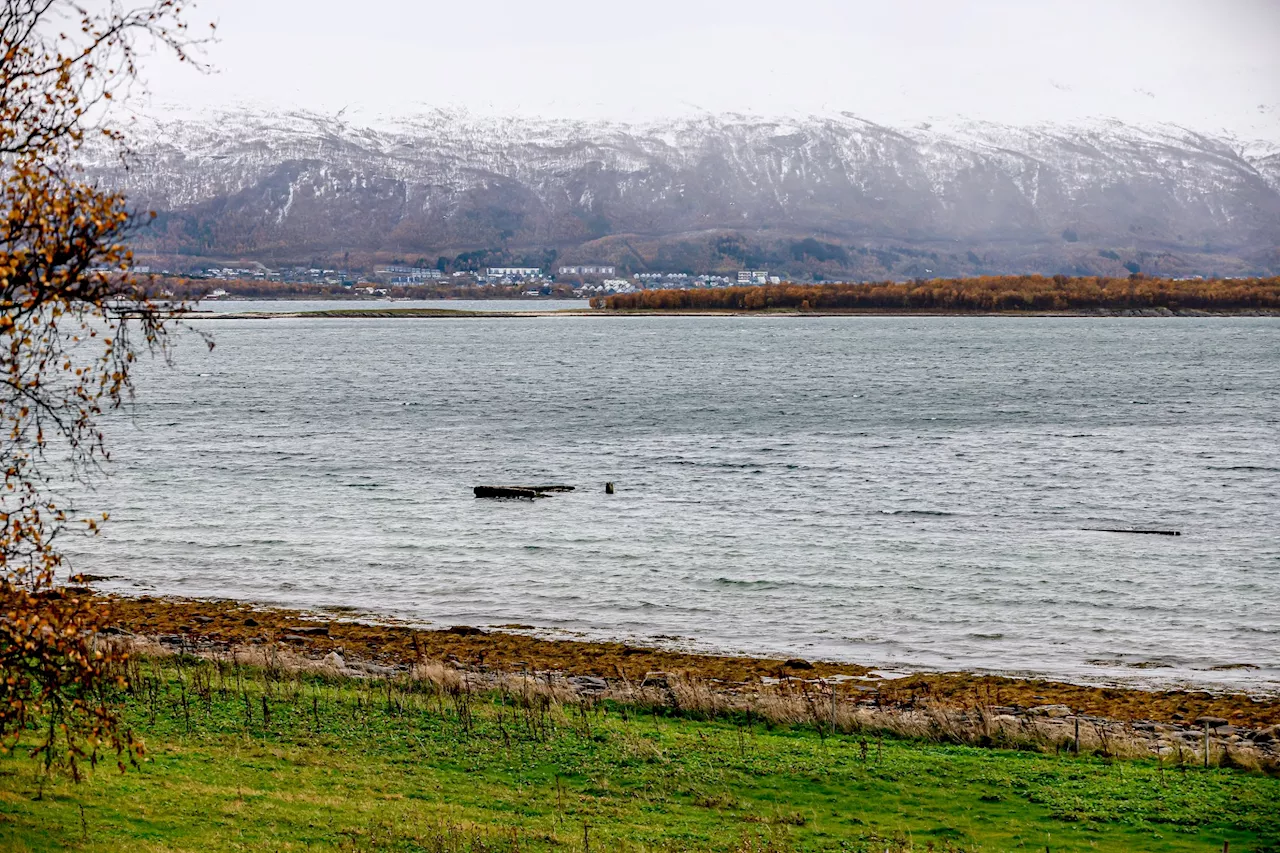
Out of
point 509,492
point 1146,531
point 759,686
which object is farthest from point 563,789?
point 509,492

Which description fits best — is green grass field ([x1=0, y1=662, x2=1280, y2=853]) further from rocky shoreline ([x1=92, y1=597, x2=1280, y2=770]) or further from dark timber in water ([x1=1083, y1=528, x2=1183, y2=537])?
dark timber in water ([x1=1083, y1=528, x2=1183, y2=537])

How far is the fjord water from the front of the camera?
32.1 meters

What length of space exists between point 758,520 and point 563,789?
30384mm

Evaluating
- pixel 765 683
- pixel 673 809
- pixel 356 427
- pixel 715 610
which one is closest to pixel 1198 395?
pixel 356 427

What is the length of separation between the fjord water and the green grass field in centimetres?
909

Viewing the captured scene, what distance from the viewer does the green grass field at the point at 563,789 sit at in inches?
605

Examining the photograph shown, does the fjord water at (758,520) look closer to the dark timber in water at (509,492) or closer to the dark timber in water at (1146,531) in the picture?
the dark timber in water at (1146,531)

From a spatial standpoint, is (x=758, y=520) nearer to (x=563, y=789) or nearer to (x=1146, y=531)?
(x=1146, y=531)

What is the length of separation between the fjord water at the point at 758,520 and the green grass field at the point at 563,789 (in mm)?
9088

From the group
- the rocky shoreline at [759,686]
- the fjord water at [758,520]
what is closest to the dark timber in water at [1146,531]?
the fjord water at [758,520]

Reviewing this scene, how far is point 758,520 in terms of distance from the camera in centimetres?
4759

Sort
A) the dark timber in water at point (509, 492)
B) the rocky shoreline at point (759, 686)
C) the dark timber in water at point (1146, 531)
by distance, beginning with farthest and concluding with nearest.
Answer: the dark timber in water at point (509, 492) < the dark timber in water at point (1146, 531) < the rocky shoreline at point (759, 686)

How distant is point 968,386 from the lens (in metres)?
117

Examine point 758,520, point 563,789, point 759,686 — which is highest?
point 563,789
